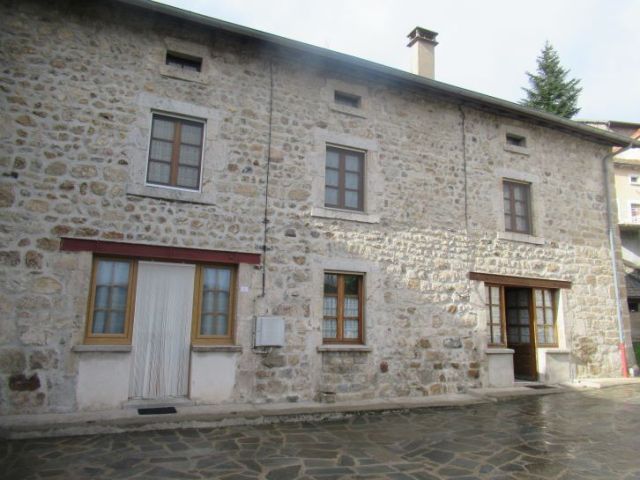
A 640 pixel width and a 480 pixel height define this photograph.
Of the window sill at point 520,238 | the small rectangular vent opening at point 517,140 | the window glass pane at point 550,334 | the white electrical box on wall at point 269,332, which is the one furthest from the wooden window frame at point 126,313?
the window glass pane at point 550,334

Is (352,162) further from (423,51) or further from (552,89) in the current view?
(552,89)

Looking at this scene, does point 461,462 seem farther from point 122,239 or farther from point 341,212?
point 122,239

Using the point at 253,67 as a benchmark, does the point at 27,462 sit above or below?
below

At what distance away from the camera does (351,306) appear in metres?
7.62

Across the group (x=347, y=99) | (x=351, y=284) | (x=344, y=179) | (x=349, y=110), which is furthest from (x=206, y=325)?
(x=347, y=99)

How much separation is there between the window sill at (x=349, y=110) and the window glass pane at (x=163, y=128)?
272cm

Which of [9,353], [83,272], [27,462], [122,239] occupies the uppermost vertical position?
[122,239]

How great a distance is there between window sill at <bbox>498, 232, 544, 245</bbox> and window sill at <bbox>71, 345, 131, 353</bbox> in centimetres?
704

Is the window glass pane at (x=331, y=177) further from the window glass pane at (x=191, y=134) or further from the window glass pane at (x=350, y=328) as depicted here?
the window glass pane at (x=350, y=328)

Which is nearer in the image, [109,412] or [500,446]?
[500,446]

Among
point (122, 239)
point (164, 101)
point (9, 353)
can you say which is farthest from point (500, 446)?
point (164, 101)

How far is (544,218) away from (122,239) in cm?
827

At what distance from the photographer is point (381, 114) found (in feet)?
27.3

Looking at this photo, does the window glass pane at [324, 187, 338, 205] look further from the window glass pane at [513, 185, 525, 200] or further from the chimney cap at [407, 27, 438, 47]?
the chimney cap at [407, 27, 438, 47]
